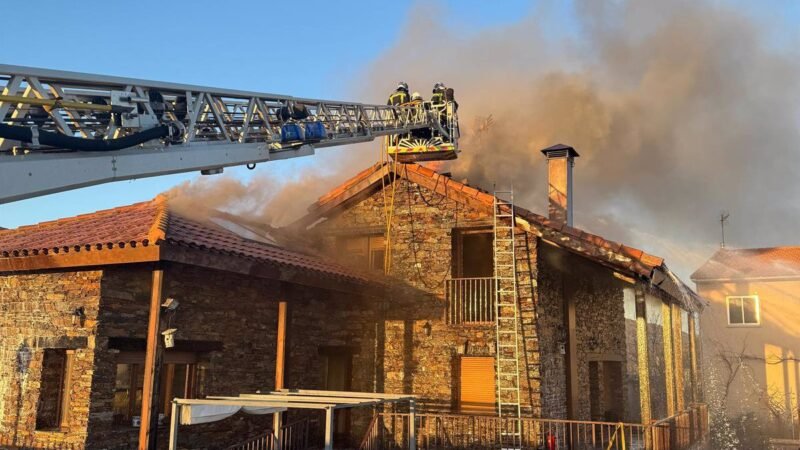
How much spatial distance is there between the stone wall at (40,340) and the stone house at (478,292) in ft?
20.5

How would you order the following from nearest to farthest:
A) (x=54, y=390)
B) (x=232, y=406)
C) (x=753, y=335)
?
(x=232, y=406), (x=54, y=390), (x=753, y=335)

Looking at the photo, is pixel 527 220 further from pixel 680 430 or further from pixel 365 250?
pixel 680 430

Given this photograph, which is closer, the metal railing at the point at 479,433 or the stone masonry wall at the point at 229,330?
the stone masonry wall at the point at 229,330

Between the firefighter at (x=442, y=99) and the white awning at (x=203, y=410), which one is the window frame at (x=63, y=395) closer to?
the white awning at (x=203, y=410)

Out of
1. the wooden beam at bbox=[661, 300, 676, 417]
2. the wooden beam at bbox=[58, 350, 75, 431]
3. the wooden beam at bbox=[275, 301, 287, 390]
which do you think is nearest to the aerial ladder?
the wooden beam at bbox=[275, 301, 287, 390]

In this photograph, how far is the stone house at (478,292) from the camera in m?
13.4

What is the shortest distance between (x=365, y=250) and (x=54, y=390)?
23.9ft

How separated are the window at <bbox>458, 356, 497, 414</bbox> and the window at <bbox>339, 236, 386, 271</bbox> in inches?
118

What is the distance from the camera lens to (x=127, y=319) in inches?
395

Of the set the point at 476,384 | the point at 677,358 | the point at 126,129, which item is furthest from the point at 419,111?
the point at 677,358

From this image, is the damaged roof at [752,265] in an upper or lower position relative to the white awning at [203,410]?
upper

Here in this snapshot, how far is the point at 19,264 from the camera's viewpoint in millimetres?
9734

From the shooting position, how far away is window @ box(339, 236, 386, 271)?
602 inches

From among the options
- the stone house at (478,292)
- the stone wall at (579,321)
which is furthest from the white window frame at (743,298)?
the stone wall at (579,321)
